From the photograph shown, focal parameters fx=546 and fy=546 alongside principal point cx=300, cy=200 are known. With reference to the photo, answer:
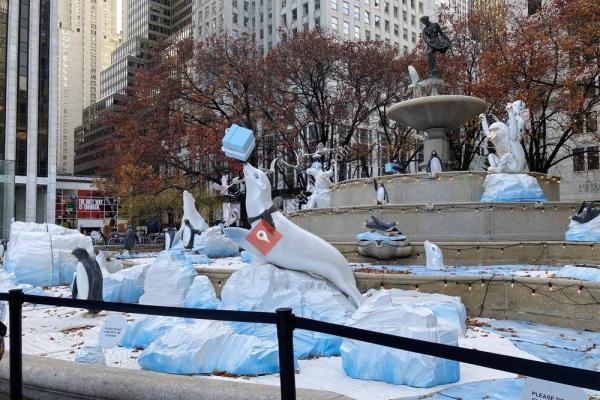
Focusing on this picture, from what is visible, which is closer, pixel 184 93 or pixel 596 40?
pixel 596 40

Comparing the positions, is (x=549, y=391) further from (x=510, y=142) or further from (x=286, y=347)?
(x=510, y=142)

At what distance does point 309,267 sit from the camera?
7230 mm

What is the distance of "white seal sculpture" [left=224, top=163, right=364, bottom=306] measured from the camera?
7098 millimetres

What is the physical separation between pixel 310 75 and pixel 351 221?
16.7 meters

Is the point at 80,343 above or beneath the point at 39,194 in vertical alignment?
beneath

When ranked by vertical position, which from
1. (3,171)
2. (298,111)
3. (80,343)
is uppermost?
(298,111)

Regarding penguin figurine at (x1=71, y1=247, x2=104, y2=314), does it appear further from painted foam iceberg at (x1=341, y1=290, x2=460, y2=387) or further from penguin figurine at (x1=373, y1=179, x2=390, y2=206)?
penguin figurine at (x1=373, y1=179, x2=390, y2=206)

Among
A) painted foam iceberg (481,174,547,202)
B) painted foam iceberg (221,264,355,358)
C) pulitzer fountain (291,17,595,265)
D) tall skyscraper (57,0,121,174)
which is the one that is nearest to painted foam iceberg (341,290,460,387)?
painted foam iceberg (221,264,355,358)

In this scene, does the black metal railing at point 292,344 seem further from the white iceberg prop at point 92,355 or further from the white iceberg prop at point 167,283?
the white iceberg prop at point 167,283

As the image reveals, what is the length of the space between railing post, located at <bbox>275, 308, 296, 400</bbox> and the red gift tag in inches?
164

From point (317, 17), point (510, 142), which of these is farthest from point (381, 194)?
point (317, 17)

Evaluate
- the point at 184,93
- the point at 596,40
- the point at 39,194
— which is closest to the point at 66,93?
the point at 39,194

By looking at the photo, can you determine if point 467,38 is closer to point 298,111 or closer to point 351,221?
point 298,111

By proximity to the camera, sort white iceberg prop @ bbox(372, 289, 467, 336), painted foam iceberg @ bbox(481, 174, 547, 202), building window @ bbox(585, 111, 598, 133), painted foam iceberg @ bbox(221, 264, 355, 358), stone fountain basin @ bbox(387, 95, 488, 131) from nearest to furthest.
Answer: white iceberg prop @ bbox(372, 289, 467, 336) → painted foam iceberg @ bbox(221, 264, 355, 358) → painted foam iceberg @ bbox(481, 174, 547, 202) → stone fountain basin @ bbox(387, 95, 488, 131) → building window @ bbox(585, 111, 598, 133)
